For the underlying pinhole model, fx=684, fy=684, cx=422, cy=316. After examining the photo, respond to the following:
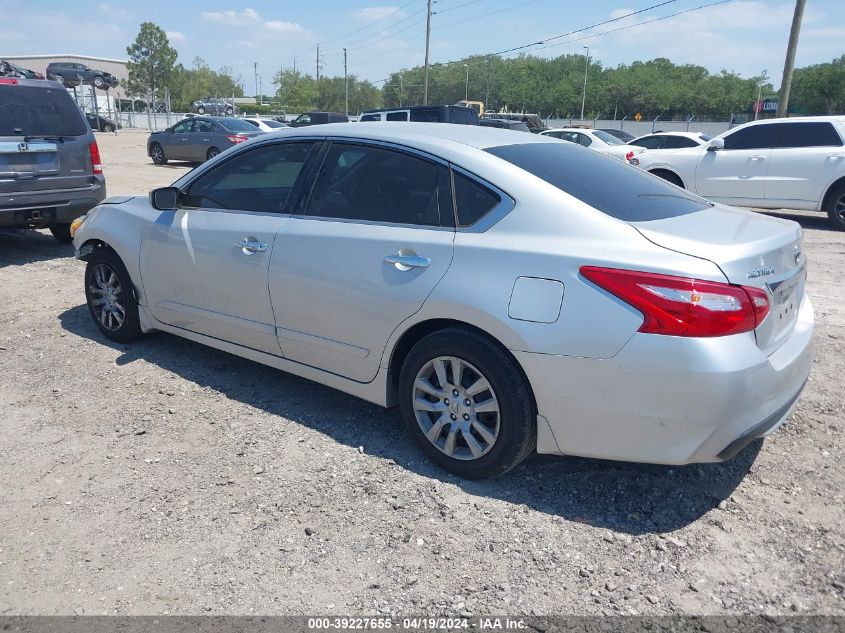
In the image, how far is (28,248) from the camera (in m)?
8.66

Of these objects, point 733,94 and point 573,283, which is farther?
point 733,94

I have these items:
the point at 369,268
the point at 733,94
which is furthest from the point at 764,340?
the point at 733,94

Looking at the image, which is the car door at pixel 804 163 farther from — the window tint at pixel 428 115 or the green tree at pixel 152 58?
the green tree at pixel 152 58

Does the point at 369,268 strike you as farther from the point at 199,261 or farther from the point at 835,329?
the point at 835,329

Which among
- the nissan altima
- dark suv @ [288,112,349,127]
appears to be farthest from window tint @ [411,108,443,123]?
the nissan altima

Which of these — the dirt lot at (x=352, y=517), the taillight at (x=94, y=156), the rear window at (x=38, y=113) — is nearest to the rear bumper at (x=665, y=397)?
the dirt lot at (x=352, y=517)

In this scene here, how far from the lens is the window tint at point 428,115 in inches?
666

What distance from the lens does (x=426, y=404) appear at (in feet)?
11.0

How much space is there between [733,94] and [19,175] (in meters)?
98.0

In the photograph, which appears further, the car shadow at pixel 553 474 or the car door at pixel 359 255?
the car door at pixel 359 255

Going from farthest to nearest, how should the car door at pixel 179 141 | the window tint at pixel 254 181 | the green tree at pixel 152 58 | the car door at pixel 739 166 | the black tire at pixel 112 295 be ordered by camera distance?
the green tree at pixel 152 58 < the car door at pixel 179 141 < the car door at pixel 739 166 < the black tire at pixel 112 295 < the window tint at pixel 254 181

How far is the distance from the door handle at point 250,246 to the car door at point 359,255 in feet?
0.40

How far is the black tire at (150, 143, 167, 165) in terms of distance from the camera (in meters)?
21.6

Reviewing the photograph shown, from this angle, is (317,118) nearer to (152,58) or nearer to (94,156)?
(94,156)
